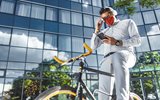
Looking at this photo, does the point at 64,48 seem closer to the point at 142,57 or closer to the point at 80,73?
the point at 142,57

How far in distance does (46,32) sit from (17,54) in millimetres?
3228

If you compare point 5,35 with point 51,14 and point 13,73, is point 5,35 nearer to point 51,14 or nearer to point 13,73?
point 13,73

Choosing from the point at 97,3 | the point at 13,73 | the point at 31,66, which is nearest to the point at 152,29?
the point at 97,3

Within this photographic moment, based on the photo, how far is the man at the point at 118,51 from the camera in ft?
5.79

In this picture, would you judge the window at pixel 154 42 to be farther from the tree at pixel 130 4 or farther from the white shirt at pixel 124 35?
the white shirt at pixel 124 35

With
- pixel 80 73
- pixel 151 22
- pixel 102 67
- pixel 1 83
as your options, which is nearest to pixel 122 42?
pixel 102 67

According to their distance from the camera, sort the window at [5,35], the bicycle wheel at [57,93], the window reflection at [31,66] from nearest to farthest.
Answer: the bicycle wheel at [57,93], the window at [5,35], the window reflection at [31,66]

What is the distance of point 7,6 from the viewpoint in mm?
14508

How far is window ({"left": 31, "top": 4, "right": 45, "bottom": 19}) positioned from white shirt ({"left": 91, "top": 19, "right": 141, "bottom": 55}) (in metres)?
14.2

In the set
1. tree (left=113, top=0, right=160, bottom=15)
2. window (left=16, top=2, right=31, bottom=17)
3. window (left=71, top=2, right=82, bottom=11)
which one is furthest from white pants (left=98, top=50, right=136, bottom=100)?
window (left=71, top=2, right=82, bottom=11)

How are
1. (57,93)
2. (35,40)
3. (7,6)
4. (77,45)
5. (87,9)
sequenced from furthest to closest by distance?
(87,9)
(77,45)
(35,40)
(7,6)
(57,93)

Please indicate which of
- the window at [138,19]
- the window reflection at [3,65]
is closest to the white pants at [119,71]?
the window reflection at [3,65]

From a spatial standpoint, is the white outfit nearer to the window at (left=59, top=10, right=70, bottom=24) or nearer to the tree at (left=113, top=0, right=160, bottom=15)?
→ the tree at (left=113, top=0, right=160, bottom=15)

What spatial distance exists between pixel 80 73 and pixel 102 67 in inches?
12.2
